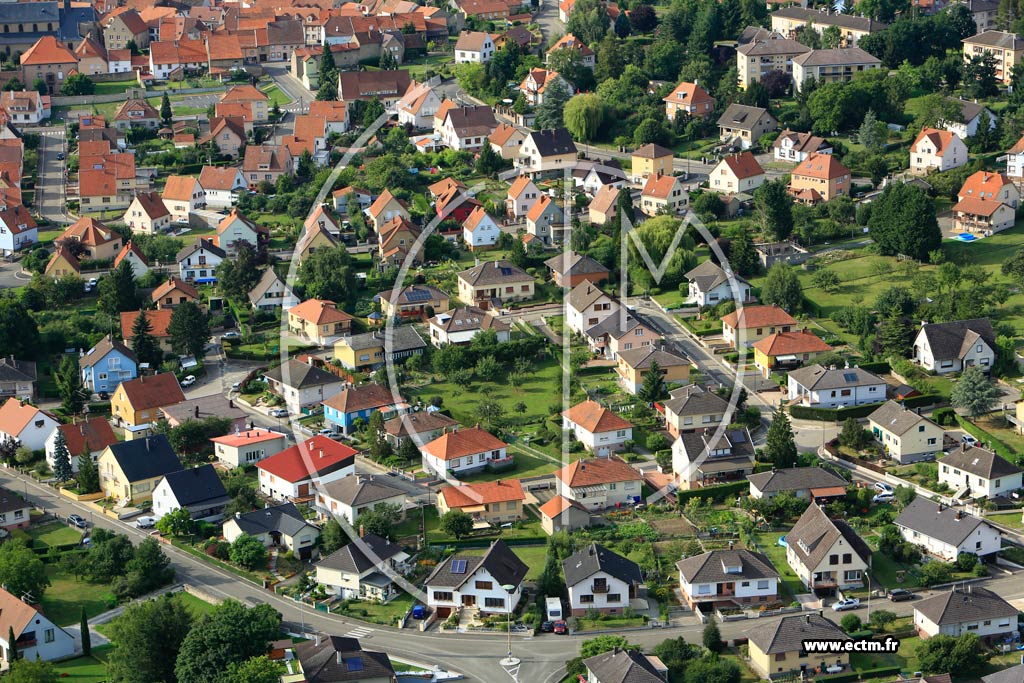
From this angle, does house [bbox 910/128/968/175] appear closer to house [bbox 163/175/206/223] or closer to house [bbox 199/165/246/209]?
house [bbox 199/165/246/209]

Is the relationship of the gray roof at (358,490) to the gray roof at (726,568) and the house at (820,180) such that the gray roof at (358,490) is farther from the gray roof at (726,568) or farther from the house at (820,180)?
the house at (820,180)

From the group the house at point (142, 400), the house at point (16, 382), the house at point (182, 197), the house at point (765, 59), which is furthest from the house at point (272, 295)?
the house at point (765, 59)

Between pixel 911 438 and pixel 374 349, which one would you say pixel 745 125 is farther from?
pixel 911 438

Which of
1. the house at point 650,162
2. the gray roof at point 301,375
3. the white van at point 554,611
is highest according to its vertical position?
the house at point 650,162

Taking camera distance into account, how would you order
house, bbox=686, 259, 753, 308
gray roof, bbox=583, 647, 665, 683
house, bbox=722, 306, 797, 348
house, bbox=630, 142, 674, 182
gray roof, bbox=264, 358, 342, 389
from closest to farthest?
gray roof, bbox=583, 647, 665, 683
gray roof, bbox=264, 358, 342, 389
house, bbox=722, 306, 797, 348
house, bbox=686, 259, 753, 308
house, bbox=630, 142, 674, 182

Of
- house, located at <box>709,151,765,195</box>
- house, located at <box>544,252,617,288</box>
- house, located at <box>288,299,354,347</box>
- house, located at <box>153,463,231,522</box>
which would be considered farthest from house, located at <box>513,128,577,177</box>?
house, located at <box>153,463,231,522</box>
